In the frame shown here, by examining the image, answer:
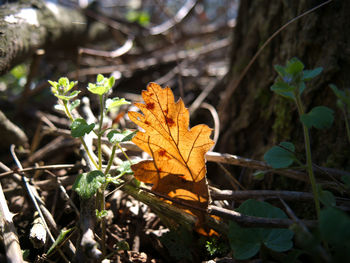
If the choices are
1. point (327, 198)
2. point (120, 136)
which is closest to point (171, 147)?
point (120, 136)

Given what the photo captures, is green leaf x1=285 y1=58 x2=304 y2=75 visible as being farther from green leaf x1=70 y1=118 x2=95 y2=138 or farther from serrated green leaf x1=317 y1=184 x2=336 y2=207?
green leaf x1=70 y1=118 x2=95 y2=138

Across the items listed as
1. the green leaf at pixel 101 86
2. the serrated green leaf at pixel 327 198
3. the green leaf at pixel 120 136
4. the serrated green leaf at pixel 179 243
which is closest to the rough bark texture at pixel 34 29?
the green leaf at pixel 101 86

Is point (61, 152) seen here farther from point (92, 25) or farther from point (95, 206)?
point (92, 25)

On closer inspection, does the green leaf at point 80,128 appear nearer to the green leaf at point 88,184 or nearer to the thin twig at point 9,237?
the green leaf at point 88,184

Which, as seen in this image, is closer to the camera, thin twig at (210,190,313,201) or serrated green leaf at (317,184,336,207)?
serrated green leaf at (317,184,336,207)

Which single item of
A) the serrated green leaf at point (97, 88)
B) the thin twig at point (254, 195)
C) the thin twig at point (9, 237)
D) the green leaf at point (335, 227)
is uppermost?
the serrated green leaf at point (97, 88)

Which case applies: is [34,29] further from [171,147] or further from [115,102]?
[171,147]

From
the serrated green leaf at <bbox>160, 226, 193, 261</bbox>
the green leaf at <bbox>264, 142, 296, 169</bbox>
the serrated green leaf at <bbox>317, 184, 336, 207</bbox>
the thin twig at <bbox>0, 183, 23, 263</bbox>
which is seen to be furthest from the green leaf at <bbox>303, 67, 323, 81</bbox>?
the thin twig at <bbox>0, 183, 23, 263</bbox>
